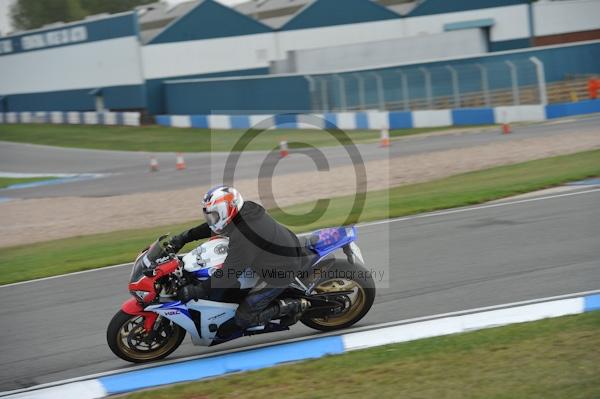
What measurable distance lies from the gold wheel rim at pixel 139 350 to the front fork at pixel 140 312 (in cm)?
6

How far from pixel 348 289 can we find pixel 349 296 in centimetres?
9

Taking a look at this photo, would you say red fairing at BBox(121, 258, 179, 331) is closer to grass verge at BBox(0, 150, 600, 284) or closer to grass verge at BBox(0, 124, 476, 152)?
grass verge at BBox(0, 150, 600, 284)

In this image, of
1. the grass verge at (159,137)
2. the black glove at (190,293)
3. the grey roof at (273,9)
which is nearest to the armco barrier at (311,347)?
the black glove at (190,293)

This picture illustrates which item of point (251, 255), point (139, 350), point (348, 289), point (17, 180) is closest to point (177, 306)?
point (139, 350)

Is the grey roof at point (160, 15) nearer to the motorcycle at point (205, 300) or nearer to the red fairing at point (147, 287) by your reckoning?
the motorcycle at point (205, 300)

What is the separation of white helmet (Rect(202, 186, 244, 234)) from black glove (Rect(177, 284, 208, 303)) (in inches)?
24.6

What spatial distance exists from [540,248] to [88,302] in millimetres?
6205

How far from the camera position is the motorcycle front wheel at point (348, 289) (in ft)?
26.1

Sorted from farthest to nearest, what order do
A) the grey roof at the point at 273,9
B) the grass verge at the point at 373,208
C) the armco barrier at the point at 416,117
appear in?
1. the grey roof at the point at 273,9
2. the armco barrier at the point at 416,117
3. the grass verge at the point at 373,208

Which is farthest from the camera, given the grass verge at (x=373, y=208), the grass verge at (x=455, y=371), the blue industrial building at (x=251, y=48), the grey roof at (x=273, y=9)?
the grey roof at (x=273, y=9)

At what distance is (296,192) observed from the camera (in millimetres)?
18281

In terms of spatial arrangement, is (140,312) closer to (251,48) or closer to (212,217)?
(212,217)

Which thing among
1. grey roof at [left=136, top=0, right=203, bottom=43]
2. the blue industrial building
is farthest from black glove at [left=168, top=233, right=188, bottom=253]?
grey roof at [left=136, top=0, right=203, bottom=43]

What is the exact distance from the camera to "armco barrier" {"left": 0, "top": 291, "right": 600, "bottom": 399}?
709 cm
